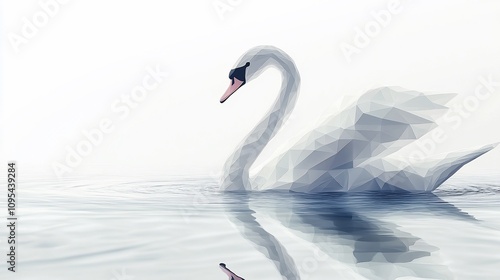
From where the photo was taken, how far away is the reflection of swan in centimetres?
843

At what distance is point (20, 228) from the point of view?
6.12m

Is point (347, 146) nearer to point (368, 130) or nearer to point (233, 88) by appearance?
point (368, 130)

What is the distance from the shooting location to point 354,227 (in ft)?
19.5

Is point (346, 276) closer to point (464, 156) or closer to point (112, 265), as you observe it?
point (112, 265)

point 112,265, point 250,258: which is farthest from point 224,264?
point 112,265

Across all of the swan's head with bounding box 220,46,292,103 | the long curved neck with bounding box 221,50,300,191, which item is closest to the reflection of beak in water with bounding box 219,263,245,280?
the long curved neck with bounding box 221,50,300,191

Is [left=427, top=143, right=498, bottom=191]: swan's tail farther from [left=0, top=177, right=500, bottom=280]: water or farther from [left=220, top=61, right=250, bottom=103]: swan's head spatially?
[left=220, top=61, right=250, bottom=103]: swan's head

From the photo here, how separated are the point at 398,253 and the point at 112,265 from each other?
2.02 metres

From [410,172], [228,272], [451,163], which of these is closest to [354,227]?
[228,272]

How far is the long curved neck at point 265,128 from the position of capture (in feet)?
29.7

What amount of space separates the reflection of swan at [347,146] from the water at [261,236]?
278 millimetres

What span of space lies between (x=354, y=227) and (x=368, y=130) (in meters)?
2.68

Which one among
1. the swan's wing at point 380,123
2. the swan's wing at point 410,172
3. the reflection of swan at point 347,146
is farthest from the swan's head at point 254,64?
the swan's wing at point 410,172

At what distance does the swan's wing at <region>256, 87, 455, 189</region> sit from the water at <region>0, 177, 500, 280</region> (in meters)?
0.47
